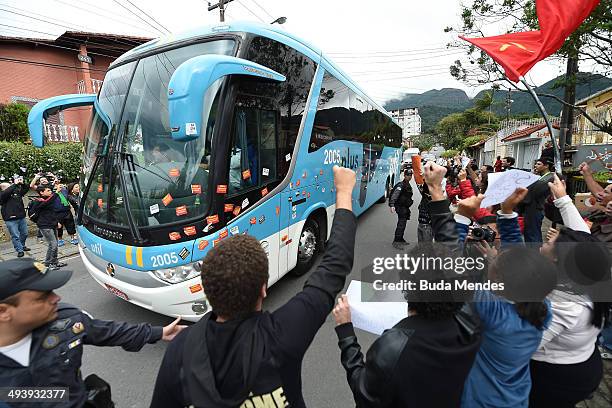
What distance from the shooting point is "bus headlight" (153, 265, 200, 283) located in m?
2.84

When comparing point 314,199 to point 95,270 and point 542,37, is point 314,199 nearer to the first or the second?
point 95,270

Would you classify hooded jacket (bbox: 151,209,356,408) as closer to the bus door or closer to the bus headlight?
the bus headlight

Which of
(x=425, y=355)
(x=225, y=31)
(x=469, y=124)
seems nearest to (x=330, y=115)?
(x=225, y=31)

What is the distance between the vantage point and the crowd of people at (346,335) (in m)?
1.05

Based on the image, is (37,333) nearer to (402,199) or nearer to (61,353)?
(61,353)

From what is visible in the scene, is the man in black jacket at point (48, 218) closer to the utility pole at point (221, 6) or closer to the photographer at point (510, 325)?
the photographer at point (510, 325)

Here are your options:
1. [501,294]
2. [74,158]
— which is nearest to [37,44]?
[74,158]

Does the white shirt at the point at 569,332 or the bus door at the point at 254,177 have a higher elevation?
the bus door at the point at 254,177

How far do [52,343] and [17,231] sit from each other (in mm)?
7050

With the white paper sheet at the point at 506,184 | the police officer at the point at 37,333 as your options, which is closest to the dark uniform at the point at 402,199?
the white paper sheet at the point at 506,184

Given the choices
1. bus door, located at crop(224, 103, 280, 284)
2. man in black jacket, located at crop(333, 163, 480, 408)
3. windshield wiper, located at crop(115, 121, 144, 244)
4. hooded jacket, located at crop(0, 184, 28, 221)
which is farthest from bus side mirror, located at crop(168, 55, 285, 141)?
hooded jacket, located at crop(0, 184, 28, 221)

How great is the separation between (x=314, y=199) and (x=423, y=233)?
7.09 ft

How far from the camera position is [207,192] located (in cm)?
287

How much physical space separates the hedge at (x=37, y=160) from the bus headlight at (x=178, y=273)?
28.0 feet
